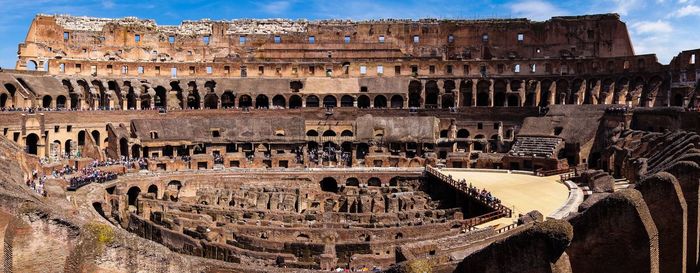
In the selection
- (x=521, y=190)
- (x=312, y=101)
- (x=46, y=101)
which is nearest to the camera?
(x=521, y=190)

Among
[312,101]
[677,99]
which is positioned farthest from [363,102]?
[677,99]

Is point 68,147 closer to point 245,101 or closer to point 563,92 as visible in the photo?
point 245,101

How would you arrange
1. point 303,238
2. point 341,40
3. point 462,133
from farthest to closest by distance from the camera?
point 341,40, point 462,133, point 303,238

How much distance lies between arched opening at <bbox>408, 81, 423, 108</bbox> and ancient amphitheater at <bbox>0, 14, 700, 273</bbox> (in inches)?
9.0

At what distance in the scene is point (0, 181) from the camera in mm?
16500

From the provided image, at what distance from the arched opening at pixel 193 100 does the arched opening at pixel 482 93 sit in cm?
2762

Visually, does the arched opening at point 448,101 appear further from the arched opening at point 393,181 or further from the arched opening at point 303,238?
the arched opening at point 303,238

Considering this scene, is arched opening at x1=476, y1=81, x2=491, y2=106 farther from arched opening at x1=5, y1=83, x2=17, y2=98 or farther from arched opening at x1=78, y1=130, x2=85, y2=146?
arched opening at x1=5, y1=83, x2=17, y2=98

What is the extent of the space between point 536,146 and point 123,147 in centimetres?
3201

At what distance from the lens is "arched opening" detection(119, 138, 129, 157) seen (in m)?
42.7

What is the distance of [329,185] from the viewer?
40688 mm

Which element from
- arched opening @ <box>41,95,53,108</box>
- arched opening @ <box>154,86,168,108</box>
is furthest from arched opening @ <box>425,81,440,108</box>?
arched opening @ <box>41,95,53,108</box>

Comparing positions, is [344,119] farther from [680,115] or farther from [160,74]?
[680,115]

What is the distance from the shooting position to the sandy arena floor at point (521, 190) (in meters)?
27.1
